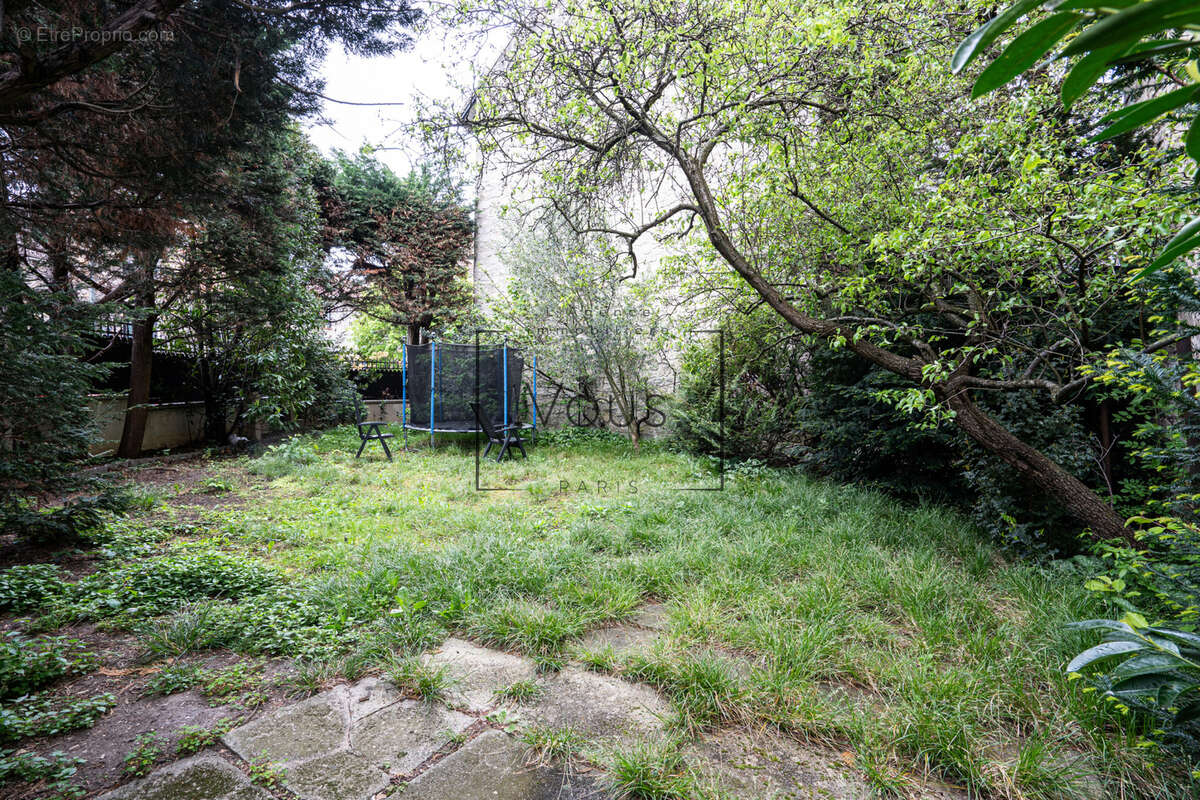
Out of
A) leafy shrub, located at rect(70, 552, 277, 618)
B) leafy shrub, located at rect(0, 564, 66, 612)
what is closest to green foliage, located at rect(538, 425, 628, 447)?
leafy shrub, located at rect(70, 552, 277, 618)

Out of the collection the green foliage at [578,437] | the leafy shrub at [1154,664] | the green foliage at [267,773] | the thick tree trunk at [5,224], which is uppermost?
the thick tree trunk at [5,224]

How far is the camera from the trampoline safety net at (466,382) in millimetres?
7395

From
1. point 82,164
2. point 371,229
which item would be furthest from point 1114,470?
point 371,229

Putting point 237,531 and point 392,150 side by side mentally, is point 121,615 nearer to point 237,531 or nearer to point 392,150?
point 237,531

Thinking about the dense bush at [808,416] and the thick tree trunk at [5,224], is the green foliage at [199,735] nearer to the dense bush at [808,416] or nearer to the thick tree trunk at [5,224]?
the thick tree trunk at [5,224]

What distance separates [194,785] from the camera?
1.52 metres

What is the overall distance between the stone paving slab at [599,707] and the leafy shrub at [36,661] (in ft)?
5.86

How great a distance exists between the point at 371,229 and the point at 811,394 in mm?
10194

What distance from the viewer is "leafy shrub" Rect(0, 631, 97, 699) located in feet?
6.32

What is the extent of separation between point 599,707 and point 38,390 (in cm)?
360

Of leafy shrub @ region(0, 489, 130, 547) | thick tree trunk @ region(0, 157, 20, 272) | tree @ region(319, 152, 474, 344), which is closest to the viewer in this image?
thick tree trunk @ region(0, 157, 20, 272)

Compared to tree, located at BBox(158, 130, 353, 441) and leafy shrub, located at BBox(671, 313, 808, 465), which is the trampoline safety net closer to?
tree, located at BBox(158, 130, 353, 441)

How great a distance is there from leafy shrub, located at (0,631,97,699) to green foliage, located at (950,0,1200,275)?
3.06m

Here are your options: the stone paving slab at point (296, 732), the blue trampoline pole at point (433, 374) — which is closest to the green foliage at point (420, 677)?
the stone paving slab at point (296, 732)
